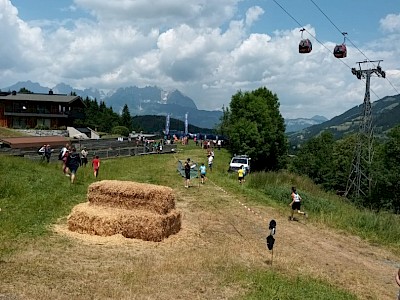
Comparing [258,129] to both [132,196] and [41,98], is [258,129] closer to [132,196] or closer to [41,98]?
[41,98]

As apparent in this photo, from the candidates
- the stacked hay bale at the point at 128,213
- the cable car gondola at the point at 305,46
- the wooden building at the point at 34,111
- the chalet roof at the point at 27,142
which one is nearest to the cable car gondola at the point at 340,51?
the cable car gondola at the point at 305,46

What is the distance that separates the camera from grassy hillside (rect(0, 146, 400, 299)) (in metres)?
9.23

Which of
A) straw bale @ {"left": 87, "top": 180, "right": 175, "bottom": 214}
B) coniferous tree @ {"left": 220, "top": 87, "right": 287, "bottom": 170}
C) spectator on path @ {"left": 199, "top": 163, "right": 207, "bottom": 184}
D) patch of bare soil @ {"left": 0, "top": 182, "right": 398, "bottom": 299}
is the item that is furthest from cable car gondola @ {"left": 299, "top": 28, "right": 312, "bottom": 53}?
coniferous tree @ {"left": 220, "top": 87, "right": 287, "bottom": 170}

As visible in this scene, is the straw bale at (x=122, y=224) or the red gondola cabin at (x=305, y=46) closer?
the straw bale at (x=122, y=224)

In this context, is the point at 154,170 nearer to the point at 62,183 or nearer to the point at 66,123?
the point at 62,183

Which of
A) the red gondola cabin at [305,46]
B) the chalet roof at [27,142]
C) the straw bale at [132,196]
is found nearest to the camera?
the straw bale at [132,196]

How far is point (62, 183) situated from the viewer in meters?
21.9

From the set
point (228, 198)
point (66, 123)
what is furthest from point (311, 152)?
point (228, 198)

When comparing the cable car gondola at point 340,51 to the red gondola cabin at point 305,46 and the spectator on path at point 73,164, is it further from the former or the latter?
the spectator on path at point 73,164

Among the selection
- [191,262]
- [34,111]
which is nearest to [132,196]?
[191,262]

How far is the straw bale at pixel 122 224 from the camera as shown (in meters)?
13.7

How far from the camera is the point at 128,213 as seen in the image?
46.4 ft

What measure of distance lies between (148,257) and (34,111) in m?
70.9

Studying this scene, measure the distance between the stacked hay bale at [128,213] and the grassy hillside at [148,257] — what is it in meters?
0.55
